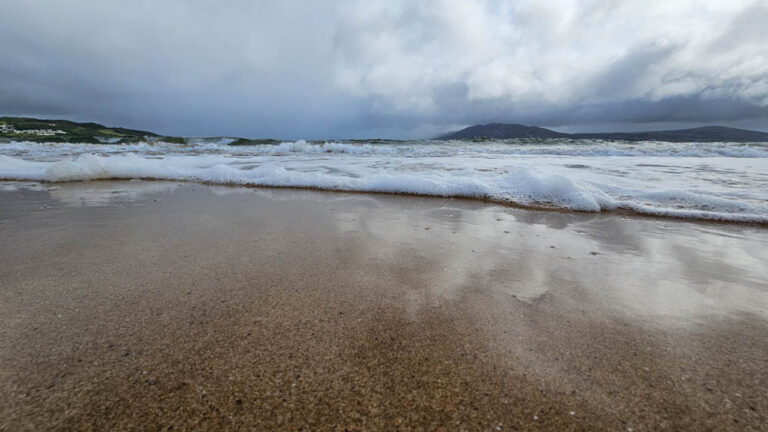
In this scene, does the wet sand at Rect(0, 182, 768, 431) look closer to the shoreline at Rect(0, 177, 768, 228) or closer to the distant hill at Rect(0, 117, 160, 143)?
the shoreline at Rect(0, 177, 768, 228)

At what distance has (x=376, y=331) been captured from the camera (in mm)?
1412

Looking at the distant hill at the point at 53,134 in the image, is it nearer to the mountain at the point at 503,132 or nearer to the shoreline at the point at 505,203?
the shoreline at the point at 505,203

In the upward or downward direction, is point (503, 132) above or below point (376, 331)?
above

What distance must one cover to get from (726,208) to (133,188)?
8.71 meters

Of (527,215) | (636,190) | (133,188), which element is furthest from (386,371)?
(133,188)

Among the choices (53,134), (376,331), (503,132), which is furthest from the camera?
(503,132)

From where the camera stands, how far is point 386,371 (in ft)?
3.83

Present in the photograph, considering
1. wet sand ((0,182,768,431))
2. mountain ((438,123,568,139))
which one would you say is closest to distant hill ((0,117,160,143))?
wet sand ((0,182,768,431))

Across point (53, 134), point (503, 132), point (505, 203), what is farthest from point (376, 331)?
point (503, 132)

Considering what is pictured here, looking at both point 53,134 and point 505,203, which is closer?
point 505,203

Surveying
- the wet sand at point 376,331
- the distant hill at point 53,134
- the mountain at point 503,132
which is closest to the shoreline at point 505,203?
the wet sand at point 376,331

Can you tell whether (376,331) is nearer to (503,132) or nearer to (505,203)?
(505,203)

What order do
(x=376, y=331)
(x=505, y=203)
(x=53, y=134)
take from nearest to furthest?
1. (x=376, y=331)
2. (x=505, y=203)
3. (x=53, y=134)

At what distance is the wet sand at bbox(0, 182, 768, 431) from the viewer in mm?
985
